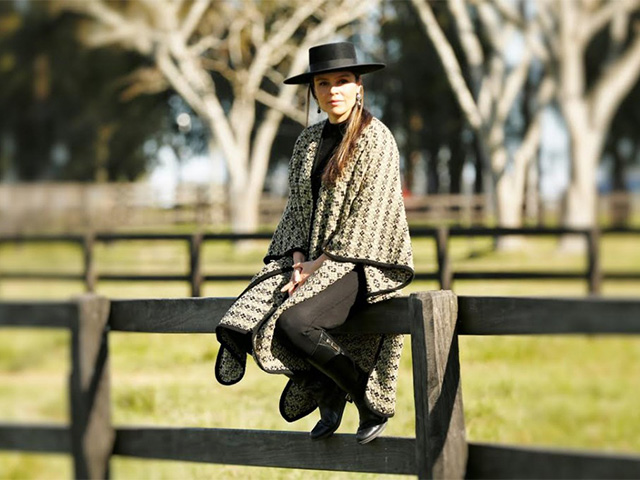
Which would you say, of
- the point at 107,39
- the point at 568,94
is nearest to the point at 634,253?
the point at 568,94

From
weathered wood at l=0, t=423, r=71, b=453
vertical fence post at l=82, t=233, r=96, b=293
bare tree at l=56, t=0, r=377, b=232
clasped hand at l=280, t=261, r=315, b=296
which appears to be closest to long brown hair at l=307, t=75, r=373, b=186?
clasped hand at l=280, t=261, r=315, b=296

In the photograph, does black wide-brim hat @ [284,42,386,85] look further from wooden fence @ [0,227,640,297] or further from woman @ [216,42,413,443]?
wooden fence @ [0,227,640,297]

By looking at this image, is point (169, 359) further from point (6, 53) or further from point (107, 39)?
point (6, 53)

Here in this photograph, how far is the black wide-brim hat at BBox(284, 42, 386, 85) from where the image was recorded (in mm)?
4691

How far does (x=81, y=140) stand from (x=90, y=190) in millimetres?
11504

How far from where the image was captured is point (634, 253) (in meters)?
22.6

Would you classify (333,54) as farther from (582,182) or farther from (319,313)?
(582,182)

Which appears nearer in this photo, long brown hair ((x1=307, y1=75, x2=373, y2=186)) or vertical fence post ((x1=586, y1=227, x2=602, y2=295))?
long brown hair ((x1=307, y1=75, x2=373, y2=186))

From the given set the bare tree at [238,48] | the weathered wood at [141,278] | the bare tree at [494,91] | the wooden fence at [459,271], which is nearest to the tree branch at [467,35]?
the bare tree at [494,91]

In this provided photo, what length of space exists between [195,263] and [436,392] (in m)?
9.09

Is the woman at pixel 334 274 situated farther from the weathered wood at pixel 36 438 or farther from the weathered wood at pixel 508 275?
the weathered wood at pixel 508 275

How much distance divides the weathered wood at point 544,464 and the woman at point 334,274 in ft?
1.60

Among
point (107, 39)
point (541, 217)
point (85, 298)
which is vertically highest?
point (107, 39)

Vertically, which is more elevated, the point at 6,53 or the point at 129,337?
the point at 6,53
